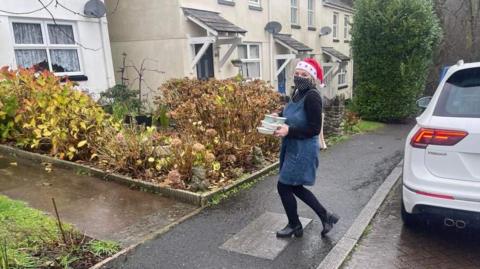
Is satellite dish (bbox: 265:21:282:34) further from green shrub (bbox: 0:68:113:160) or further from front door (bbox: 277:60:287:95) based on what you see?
green shrub (bbox: 0:68:113:160)

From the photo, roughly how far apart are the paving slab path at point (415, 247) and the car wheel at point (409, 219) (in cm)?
6

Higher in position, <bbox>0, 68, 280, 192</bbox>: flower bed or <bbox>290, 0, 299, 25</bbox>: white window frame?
<bbox>290, 0, 299, 25</bbox>: white window frame

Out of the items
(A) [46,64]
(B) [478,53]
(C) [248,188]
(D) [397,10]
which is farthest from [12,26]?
(B) [478,53]

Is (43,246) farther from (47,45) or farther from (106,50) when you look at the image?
(106,50)

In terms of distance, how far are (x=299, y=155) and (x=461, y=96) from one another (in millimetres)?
1591

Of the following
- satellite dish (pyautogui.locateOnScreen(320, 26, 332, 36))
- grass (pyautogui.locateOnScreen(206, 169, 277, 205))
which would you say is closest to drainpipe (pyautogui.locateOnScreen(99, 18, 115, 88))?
grass (pyautogui.locateOnScreen(206, 169, 277, 205))

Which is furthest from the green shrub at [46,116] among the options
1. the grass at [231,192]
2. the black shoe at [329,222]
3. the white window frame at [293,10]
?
the white window frame at [293,10]

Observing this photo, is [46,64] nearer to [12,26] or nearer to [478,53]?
[12,26]

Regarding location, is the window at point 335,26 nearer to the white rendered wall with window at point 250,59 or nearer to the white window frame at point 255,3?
the white window frame at point 255,3

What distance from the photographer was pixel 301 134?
3.48 m

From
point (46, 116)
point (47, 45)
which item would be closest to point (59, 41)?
point (47, 45)

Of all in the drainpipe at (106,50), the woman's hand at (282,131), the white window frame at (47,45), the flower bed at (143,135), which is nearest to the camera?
the woman's hand at (282,131)

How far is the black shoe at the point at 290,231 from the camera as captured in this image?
388cm

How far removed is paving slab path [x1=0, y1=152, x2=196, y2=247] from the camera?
4066 millimetres
